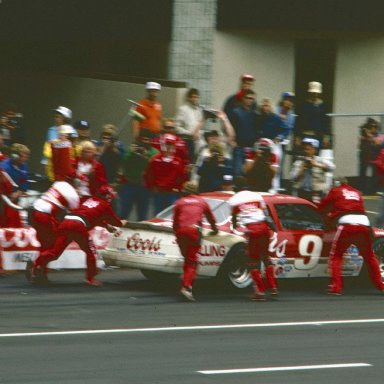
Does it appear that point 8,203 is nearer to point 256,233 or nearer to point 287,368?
point 256,233

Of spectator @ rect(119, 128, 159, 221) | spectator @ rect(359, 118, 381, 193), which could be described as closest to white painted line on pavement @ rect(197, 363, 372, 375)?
spectator @ rect(119, 128, 159, 221)

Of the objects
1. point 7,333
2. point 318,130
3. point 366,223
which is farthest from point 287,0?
point 7,333

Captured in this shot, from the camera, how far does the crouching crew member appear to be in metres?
17.1

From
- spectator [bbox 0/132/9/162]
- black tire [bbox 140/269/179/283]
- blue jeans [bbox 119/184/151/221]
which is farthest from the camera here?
blue jeans [bbox 119/184/151/221]

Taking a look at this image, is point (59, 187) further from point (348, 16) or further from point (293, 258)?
point (348, 16)

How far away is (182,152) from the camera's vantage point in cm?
1992

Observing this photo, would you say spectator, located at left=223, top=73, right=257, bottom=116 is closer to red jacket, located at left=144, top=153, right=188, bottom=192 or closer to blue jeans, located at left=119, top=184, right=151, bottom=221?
red jacket, located at left=144, top=153, right=188, bottom=192

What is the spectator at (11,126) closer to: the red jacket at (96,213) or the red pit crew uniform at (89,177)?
the red pit crew uniform at (89,177)

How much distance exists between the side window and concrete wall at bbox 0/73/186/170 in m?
7.90

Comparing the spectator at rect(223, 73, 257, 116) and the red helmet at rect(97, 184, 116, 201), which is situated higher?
the spectator at rect(223, 73, 257, 116)

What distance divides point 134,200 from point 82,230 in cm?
363

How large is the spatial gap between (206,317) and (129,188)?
5.94m

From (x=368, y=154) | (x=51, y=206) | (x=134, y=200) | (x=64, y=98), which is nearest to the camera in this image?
(x=51, y=206)

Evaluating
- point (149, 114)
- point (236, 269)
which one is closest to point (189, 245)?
point (236, 269)
